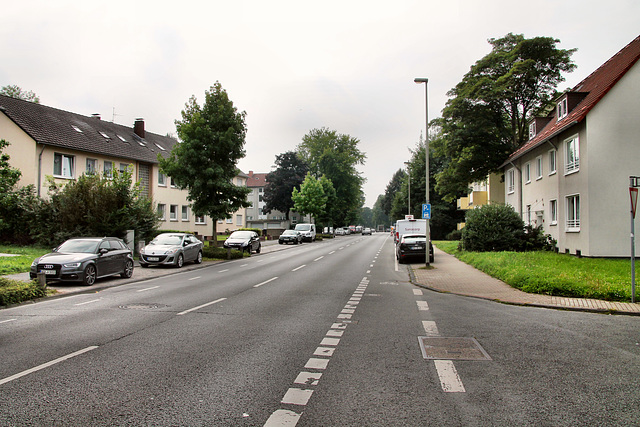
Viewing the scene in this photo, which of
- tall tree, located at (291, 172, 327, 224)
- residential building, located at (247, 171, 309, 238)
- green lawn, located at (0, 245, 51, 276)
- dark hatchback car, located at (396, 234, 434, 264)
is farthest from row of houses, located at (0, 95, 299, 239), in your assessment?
residential building, located at (247, 171, 309, 238)

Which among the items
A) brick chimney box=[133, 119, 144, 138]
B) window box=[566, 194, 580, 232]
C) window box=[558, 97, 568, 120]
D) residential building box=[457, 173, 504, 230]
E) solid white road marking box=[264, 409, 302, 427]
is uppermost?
brick chimney box=[133, 119, 144, 138]

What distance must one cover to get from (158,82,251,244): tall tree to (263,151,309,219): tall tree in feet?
167

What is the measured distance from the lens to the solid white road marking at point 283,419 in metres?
3.77

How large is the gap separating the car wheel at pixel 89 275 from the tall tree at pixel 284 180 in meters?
64.0

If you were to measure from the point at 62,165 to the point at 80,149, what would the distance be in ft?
5.49

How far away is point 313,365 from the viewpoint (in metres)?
5.48

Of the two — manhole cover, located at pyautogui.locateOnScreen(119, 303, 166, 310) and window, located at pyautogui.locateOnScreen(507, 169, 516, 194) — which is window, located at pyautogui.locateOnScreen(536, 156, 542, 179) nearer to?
window, located at pyautogui.locateOnScreen(507, 169, 516, 194)

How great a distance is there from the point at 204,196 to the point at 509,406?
78.6 feet

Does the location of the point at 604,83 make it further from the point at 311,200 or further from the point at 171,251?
the point at 311,200

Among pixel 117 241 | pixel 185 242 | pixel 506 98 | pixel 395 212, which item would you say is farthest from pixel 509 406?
pixel 395 212

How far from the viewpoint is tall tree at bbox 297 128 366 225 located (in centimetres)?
7931

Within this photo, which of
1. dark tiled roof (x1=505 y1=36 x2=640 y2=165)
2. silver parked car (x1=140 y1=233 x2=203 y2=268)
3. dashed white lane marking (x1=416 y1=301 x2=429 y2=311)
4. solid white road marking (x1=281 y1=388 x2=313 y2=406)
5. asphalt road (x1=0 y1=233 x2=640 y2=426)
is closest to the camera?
asphalt road (x1=0 y1=233 x2=640 y2=426)

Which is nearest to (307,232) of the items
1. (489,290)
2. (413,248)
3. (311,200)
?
(311,200)

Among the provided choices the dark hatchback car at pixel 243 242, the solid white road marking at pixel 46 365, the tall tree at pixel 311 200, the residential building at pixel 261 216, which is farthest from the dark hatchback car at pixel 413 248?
the residential building at pixel 261 216
